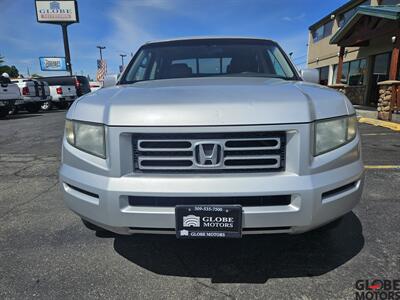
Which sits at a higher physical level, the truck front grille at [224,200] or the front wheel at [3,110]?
the truck front grille at [224,200]

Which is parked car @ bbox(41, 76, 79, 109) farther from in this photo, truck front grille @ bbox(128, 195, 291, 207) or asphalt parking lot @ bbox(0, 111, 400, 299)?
truck front grille @ bbox(128, 195, 291, 207)

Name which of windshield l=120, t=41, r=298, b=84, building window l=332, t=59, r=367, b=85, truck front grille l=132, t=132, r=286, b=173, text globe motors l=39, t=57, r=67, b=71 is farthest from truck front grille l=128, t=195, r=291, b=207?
text globe motors l=39, t=57, r=67, b=71

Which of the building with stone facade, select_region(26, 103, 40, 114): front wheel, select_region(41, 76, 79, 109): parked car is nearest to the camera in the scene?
the building with stone facade

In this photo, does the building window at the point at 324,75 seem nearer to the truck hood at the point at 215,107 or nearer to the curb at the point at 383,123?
the curb at the point at 383,123

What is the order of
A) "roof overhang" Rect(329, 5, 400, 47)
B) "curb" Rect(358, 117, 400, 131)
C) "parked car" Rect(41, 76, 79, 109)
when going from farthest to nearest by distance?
"parked car" Rect(41, 76, 79, 109)
"roof overhang" Rect(329, 5, 400, 47)
"curb" Rect(358, 117, 400, 131)

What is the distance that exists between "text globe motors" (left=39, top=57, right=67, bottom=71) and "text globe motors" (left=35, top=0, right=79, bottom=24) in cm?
1188

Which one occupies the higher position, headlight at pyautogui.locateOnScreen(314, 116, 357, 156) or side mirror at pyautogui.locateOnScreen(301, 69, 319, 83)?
side mirror at pyautogui.locateOnScreen(301, 69, 319, 83)

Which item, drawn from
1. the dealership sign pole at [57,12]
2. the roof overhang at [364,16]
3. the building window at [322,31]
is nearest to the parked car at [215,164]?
the roof overhang at [364,16]

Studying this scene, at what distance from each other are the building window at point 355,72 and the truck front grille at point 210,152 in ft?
54.2

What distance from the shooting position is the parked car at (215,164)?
169cm

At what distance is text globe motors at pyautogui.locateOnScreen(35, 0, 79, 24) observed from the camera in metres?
32.2

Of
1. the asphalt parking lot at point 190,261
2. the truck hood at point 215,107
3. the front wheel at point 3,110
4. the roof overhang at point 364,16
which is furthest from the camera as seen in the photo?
the front wheel at point 3,110

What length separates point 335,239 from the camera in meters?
2.57

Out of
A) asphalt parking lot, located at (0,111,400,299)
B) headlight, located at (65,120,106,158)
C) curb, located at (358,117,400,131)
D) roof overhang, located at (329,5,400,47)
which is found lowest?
curb, located at (358,117,400,131)
